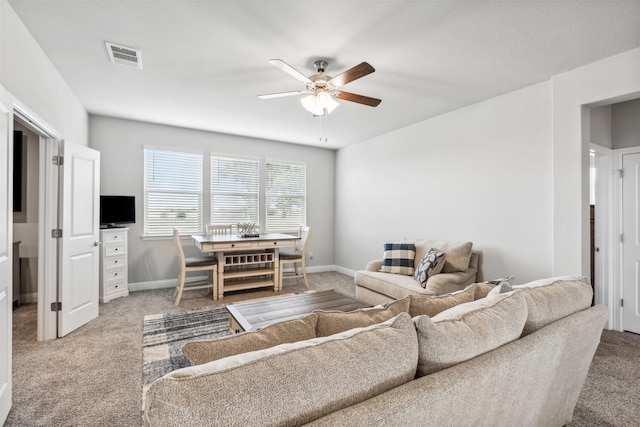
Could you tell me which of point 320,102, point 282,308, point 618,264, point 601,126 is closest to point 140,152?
point 320,102

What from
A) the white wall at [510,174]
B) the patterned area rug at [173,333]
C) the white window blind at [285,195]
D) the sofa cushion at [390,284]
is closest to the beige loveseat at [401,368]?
the sofa cushion at [390,284]

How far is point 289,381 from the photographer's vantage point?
0.70m

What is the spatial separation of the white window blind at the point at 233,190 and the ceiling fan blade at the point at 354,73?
3.34m

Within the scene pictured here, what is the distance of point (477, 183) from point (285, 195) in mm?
3498

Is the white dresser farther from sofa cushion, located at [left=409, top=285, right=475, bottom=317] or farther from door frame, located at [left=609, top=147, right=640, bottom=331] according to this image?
door frame, located at [left=609, top=147, right=640, bottom=331]

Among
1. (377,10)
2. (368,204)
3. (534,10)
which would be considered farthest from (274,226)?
(534,10)

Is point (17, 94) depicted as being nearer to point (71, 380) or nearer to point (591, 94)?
point (71, 380)

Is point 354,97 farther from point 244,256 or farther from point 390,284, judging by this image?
point 244,256

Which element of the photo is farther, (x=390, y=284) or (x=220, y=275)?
(x=220, y=275)

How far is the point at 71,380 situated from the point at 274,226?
393cm

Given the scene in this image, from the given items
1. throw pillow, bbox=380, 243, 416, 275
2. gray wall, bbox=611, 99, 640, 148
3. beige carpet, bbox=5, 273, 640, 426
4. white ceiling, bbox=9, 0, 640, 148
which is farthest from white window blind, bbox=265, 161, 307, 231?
gray wall, bbox=611, 99, 640, 148

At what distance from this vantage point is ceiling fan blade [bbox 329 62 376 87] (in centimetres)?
224

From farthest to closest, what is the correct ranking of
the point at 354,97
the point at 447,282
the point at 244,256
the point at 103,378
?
the point at 244,256 < the point at 447,282 < the point at 354,97 < the point at 103,378

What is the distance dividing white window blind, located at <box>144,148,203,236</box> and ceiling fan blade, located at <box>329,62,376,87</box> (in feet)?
11.3
